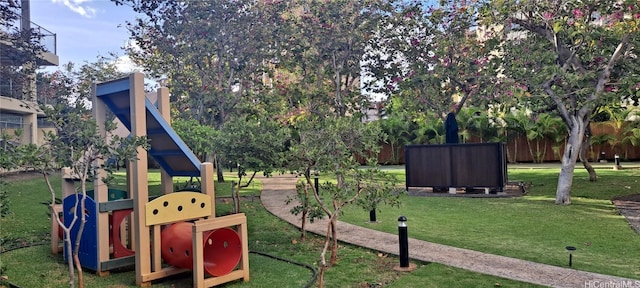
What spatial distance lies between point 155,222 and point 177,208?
0.31m

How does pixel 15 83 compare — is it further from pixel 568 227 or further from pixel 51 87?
pixel 568 227

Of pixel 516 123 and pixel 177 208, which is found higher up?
pixel 516 123

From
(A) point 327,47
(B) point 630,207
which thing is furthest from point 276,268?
(A) point 327,47

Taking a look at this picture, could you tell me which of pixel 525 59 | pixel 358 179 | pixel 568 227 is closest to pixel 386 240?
pixel 358 179

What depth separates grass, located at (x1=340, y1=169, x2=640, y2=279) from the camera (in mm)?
6842

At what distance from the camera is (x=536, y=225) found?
364 inches

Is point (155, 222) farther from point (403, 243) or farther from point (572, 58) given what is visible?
point (572, 58)

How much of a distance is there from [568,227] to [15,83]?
23299mm

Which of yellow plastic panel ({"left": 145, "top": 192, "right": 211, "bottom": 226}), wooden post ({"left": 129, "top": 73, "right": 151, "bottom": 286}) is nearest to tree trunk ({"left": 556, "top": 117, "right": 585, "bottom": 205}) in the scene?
yellow plastic panel ({"left": 145, "top": 192, "right": 211, "bottom": 226})

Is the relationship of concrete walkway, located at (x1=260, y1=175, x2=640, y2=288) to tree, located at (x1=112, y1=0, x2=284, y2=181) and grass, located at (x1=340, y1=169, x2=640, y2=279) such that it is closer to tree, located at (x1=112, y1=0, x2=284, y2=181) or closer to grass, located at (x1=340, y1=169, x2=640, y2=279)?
grass, located at (x1=340, y1=169, x2=640, y2=279)

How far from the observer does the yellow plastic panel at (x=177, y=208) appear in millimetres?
5461

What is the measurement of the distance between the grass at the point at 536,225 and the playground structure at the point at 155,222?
3.90m

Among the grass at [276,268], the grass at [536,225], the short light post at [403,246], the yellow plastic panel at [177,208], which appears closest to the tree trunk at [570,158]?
the grass at [536,225]

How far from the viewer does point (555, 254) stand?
6.88 m
